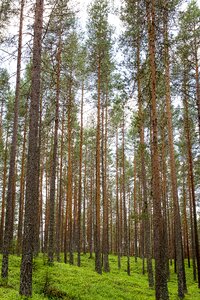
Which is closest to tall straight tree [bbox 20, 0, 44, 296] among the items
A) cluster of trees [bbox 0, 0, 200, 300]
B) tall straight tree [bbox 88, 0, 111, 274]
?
cluster of trees [bbox 0, 0, 200, 300]

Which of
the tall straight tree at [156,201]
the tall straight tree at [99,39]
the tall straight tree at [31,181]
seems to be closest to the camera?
the tall straight tree at [31,181]

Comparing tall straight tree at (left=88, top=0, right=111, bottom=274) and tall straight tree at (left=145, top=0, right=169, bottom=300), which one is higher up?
tall straight tree at (left=88, top=0, right=111, bottom=274)

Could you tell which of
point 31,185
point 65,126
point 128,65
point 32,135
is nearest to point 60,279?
A: point 31,185

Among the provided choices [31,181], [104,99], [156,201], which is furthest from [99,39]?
[31,181]

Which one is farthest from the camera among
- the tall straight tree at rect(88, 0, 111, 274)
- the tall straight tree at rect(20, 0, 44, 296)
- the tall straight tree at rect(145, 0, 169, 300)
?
the tall straight tree at rect(88, 0, 111, 274)

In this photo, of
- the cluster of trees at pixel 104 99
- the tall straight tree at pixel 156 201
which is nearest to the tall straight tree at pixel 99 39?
the cluster of trees at pixel 104 99

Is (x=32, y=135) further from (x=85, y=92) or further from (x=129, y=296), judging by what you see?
(x=85, y=92)

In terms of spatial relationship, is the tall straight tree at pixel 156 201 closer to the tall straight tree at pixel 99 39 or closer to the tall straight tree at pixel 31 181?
the tall straight tree at pixel 31 181

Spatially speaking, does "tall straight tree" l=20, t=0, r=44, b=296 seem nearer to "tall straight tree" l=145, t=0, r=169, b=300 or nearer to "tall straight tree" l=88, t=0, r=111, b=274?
"tall straight tree" l=145, t=0, r=169, b=300

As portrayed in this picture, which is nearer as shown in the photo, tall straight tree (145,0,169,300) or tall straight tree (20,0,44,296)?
tall straight tree (20,0,44,296)

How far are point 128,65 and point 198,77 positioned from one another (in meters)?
5.69

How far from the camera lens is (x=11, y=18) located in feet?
45.7

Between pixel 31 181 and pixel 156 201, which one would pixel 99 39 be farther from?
pixel 31 181

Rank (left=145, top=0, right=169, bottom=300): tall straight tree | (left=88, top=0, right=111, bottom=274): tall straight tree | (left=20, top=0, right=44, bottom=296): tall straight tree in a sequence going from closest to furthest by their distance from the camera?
(left=20, top=0, right=44, bottom=296): tall straight tree < (left=145, top=0, right=169, bottom=300): tall straight tree < (left=88, top=0, right=111, bottom=274): tall straight tree
